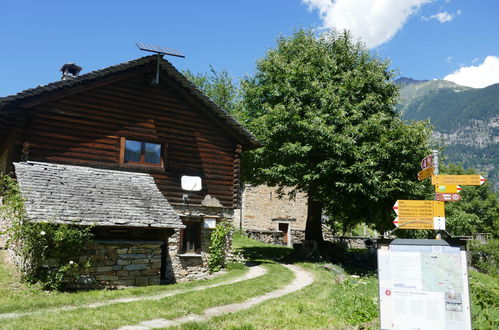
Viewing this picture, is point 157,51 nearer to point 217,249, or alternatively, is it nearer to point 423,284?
point 217,249

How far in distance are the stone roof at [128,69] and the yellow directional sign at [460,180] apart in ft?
37.7

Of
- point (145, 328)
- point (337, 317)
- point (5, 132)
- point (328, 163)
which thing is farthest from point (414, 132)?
point (5, 132)

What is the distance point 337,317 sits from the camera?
880 cm

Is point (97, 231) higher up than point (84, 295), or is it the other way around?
point (97, 231)

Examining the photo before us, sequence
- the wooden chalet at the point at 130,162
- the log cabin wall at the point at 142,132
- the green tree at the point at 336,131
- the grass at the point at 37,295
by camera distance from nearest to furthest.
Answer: the grass at the point at 37,295, the wooden chalet at the point at 130,162, the log cabin wall at the point at 142,132, the green tree at the point at 336,131

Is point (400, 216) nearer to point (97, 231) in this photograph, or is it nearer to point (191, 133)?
point (97, 231)

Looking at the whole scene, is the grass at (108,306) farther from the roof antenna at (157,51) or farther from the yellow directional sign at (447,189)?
the roof antenna at (157,51)

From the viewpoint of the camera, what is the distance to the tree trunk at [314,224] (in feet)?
85.3

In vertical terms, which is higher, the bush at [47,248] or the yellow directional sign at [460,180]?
the yellow directional sign at [460,180]

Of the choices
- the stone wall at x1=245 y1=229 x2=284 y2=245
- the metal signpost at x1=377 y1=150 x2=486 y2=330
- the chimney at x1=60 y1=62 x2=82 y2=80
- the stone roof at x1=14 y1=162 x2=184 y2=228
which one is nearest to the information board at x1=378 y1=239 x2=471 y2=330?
the metal signpost at x1=377 y1=150 x2=486 y2=330

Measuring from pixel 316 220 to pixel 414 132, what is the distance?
850 centimetres

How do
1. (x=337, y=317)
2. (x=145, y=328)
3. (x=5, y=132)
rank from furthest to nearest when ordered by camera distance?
1. (x=5, y=132)
2. (x=337, y=317)
3. (x=145, y=328)

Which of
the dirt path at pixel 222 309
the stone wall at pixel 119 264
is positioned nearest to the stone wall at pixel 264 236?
the dirt path at pixel 222 309

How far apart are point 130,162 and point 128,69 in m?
3.96
